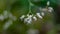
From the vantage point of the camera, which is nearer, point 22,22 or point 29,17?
point 29,17

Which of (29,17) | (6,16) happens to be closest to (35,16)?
(29,17)

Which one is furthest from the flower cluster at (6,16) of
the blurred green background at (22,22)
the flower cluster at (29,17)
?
the flower cluster at (29,17)

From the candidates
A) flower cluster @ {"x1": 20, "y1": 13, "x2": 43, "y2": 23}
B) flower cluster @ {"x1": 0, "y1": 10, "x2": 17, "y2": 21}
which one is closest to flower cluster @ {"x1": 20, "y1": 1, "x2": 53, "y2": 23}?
flower cluster @ {"x1": 20, "y1": 13, "x2": 43, "y2": 23}

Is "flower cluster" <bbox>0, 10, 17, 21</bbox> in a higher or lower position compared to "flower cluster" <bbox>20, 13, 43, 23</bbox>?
higher

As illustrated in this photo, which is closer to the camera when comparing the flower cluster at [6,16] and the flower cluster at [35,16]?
the flower cluster at [35,16]

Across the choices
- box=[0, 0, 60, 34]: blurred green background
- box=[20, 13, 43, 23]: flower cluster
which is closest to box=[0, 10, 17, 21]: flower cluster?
box=[0, 0, 60, 34]: blurred green background

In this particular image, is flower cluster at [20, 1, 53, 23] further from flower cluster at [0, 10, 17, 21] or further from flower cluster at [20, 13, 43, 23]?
flower cluster at [0, 10, 17, 21]

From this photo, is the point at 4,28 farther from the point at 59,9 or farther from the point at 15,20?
the point at 59,9

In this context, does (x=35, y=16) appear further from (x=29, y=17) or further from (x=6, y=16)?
(x=6, y=16)

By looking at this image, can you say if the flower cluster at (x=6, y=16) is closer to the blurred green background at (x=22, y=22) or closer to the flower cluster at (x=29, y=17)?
the blurred green background at (x=22, y=22)

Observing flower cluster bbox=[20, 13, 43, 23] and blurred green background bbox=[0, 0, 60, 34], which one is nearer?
flower cluster bbox=[20, 13, 43, 23]

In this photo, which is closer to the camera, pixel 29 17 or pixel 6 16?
pixel 29 17

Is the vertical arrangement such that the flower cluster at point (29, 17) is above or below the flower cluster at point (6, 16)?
below
